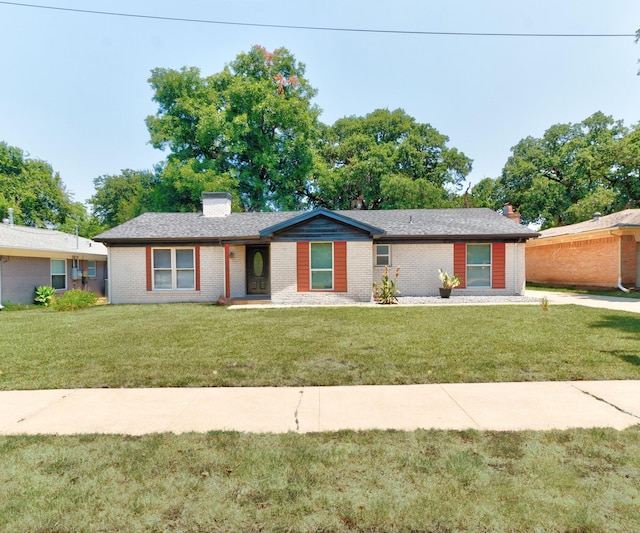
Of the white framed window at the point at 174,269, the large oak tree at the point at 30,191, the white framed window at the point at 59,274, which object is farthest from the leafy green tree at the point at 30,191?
→ the white framed window at the point at 174,269

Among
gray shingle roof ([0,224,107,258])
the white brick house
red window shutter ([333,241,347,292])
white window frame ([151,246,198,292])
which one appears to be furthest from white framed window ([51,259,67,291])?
red window shutter ([333,241,347,292])

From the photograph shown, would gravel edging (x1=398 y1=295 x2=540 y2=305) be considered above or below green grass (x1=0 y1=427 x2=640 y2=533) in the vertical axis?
above

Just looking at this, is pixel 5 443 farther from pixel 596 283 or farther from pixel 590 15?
pixel 596 283

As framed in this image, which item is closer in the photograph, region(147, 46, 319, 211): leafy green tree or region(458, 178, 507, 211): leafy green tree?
region(147, 46, 319, 211): leafy green tree

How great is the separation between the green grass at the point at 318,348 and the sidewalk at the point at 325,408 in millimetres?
375

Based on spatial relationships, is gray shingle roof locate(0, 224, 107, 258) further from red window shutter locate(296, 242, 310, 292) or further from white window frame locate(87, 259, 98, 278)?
red window shutter locate(296, 242, 310, 292)

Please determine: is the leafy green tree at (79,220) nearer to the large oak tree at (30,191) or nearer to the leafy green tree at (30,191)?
the large oak tree at (30,191)

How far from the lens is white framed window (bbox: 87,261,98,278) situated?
2103cm

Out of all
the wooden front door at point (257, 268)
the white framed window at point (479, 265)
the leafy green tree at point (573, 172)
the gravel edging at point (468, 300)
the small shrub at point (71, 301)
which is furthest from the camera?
the leafy green tree at point (573, 172)

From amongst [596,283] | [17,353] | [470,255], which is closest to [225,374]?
[17,353]

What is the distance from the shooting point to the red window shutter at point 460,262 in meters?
15.8

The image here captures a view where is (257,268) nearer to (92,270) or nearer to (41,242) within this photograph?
(41,242)

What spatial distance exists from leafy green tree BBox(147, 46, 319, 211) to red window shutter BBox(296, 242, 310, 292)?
1543 cm

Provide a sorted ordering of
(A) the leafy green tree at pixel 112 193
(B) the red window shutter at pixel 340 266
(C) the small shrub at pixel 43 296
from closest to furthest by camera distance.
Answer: (B) the red window shutter at pixel 340 266, (C) the small shrub at pixel 43 296, (A) the leafy green tree at pixel 112 193
